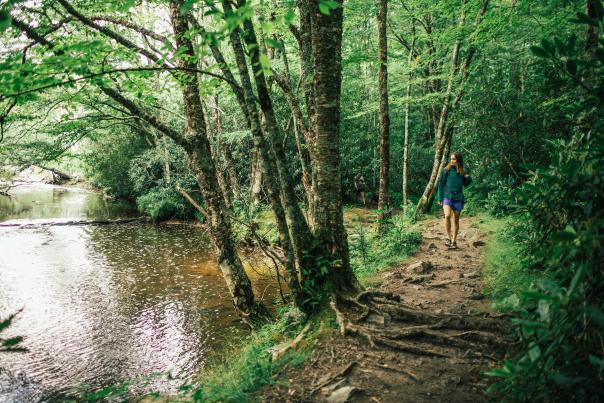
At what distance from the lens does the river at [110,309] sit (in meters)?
6.59

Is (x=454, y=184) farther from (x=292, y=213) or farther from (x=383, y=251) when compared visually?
(x=292, y=213)

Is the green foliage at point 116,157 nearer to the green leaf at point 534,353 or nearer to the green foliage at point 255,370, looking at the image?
the green foliage at point 255,370

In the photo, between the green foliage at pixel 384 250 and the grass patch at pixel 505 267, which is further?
the green foliage at pixel 384 250

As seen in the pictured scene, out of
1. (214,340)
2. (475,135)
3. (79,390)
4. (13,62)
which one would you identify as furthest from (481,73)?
(79,390)

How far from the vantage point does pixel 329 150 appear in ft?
16.1

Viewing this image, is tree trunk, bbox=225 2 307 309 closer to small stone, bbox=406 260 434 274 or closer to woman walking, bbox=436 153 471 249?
small stone, bbox=406 260 434 274

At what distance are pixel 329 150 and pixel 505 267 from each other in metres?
3.81

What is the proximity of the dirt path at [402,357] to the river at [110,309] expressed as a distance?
5.64ft

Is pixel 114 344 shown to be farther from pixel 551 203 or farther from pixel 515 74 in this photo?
pixel 515 74

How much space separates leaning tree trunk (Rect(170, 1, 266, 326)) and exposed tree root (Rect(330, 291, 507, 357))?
311cm

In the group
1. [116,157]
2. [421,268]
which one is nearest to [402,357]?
[421,268]

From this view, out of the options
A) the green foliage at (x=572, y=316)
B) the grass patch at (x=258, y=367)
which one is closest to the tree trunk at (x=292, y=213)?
the grass patch at (x=258, y=367)

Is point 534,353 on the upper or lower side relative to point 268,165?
lower

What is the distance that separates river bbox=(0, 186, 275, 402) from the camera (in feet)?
21.6
